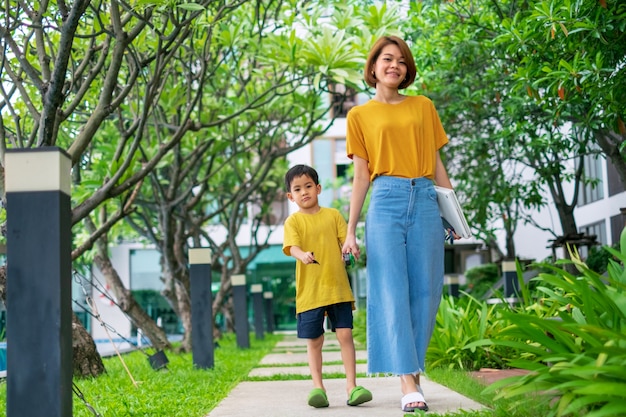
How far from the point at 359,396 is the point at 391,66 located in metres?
1.80

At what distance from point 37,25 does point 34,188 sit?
2.92 m

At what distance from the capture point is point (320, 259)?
Answer: 212 inches

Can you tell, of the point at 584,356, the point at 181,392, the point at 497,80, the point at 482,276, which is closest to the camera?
the point at 584,356

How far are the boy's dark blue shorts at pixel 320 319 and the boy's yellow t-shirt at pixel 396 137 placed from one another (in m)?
0.98

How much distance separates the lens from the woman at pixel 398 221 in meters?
4.63

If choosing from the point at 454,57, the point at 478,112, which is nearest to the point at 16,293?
the point at 454,57

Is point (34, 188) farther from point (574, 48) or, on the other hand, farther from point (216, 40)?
point (216, 40)

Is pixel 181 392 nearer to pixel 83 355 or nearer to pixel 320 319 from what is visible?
pixel 320 319

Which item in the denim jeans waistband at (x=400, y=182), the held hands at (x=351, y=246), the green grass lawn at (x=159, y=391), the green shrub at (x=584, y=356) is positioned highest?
the denim jeans waistband at (x=400, y=182)

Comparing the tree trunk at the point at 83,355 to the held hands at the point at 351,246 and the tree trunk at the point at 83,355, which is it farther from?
the held hands at the point at 351,246

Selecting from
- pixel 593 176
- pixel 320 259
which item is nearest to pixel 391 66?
pixel 320 259

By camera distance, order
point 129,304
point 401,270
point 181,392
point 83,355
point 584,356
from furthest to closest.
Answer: point 129,304, point 83,355, point 181,392, point 401,270, point 584,356

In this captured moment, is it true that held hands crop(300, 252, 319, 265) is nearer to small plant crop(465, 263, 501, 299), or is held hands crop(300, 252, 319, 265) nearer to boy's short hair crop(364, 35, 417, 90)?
boy's short hair crop(364, 35, 417, 90)

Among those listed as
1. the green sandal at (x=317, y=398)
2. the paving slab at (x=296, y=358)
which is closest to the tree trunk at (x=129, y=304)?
the paving slab at (x=296, y=358)
